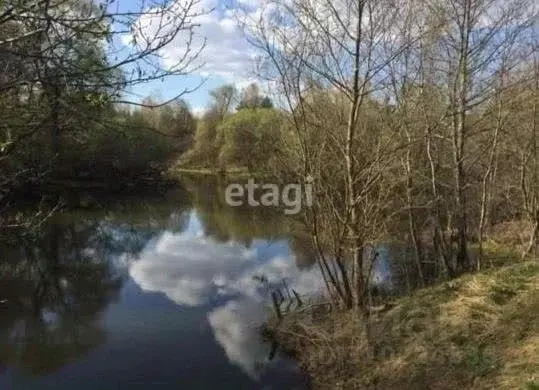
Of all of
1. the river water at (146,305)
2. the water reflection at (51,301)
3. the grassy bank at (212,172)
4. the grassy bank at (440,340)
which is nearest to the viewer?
the grassy bank at (440,340)

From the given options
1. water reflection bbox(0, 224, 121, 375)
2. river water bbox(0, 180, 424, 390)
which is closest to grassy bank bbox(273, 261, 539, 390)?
river water bbox(0, 180, 424, 390)

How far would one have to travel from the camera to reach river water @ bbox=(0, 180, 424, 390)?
314 inches

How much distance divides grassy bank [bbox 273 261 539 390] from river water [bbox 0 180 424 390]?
702 mm

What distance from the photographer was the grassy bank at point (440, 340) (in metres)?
5.72

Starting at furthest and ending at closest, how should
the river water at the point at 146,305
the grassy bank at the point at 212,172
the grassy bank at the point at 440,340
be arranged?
the grassy bank at the point at 212,172
the river water at the point at 146,305
the grassy bank at the point at 440,340

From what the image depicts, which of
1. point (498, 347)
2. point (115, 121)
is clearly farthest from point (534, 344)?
point (115, 121)

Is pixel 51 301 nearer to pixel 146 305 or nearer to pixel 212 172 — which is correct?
pixel 146 305

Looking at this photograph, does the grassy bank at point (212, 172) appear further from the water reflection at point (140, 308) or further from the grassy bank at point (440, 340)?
the grassy bank at point (440, 340)

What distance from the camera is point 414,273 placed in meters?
12.5

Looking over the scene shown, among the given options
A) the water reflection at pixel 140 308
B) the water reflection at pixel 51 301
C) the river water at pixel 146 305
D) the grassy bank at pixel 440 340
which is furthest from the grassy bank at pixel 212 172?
the grassy bank at pixel 440 340

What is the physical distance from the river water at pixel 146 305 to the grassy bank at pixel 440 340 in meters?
0.70

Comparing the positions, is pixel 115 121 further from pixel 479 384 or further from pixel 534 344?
pixel 534 344

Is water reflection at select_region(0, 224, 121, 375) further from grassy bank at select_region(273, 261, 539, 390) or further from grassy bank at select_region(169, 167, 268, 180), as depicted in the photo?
grassy bank at select_region(169, 167, 268, 180)

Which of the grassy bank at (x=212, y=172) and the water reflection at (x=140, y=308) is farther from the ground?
the grassy bank at (x=212, y=172)
